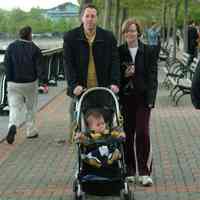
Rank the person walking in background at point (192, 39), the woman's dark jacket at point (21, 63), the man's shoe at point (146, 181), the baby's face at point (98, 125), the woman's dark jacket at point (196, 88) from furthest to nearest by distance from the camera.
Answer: the person walking in background at point (192, 39) < the woman's dark jacket at point (21, 63) < the man's shoe at point (146, 181) < the baby's face at point (98, 125) < the woman's dark jacket at point (196, 88)

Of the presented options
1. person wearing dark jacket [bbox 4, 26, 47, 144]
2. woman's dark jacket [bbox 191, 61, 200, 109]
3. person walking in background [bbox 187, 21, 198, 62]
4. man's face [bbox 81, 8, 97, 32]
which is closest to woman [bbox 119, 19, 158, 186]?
man's face [bbox 81, 8, 97, 32]

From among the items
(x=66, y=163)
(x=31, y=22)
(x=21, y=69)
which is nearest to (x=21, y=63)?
(x=21, y=69)

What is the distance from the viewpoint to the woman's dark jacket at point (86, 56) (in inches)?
304

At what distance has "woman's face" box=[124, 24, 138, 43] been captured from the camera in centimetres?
770

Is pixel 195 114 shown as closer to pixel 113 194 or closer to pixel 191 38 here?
pixel 113 194

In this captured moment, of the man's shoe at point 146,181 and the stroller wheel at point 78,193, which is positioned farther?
the man's shoe at point 146,181

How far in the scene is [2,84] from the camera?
49.6ft

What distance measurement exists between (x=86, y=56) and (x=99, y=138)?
116 cm

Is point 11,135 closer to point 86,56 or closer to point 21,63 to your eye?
point 21,63

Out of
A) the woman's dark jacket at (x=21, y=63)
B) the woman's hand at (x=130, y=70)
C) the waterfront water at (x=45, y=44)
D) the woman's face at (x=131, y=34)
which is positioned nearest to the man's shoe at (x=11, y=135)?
the woman's dark jacket at (x=21, y=63)

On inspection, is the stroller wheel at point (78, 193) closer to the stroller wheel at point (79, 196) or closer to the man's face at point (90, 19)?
the stroller wheel at point (79, 196)

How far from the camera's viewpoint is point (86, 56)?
779cm

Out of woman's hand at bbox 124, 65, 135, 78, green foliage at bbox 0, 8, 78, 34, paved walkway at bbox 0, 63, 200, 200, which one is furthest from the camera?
green foliage at bbox 0, 8, 78, 34

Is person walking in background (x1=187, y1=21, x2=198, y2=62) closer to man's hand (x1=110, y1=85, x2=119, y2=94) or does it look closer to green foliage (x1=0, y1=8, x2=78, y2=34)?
man's hand (x1=110, y1=85, x2=119, y2=94)
